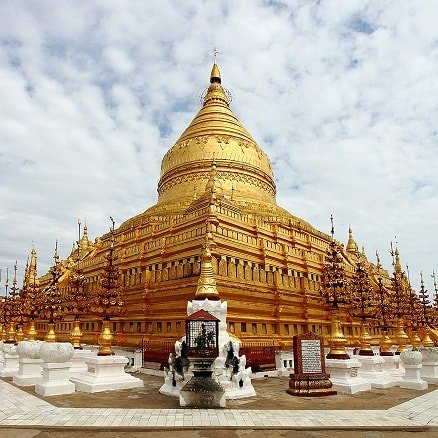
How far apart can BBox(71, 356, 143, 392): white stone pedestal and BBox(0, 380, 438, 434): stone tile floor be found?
290 centimetres

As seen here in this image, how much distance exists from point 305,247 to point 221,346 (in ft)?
62.0

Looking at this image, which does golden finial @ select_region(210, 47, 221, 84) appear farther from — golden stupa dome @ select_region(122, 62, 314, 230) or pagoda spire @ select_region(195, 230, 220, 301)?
pagoda spire @ select_region(195, 230, 220, 301)

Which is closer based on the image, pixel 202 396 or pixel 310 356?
pixel 202 396

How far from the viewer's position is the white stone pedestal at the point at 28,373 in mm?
16930

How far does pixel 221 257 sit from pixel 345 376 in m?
9.97

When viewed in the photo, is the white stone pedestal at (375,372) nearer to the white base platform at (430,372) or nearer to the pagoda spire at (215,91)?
the white base platform at (430,372)

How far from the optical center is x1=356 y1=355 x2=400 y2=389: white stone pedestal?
57.7 ft

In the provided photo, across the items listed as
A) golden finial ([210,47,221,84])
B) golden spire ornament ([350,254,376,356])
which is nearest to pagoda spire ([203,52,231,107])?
golden finial ([210,47,221,84])

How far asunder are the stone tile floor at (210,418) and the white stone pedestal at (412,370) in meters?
4.34

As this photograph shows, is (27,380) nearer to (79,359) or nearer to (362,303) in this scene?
(79,359)

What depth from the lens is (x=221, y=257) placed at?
23969mm

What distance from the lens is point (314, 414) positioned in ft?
37.1

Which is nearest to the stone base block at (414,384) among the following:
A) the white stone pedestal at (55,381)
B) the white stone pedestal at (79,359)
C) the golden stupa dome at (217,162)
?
the white stone pedestal at (55,381)

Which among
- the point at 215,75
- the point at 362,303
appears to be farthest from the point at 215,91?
the point at 362,303
